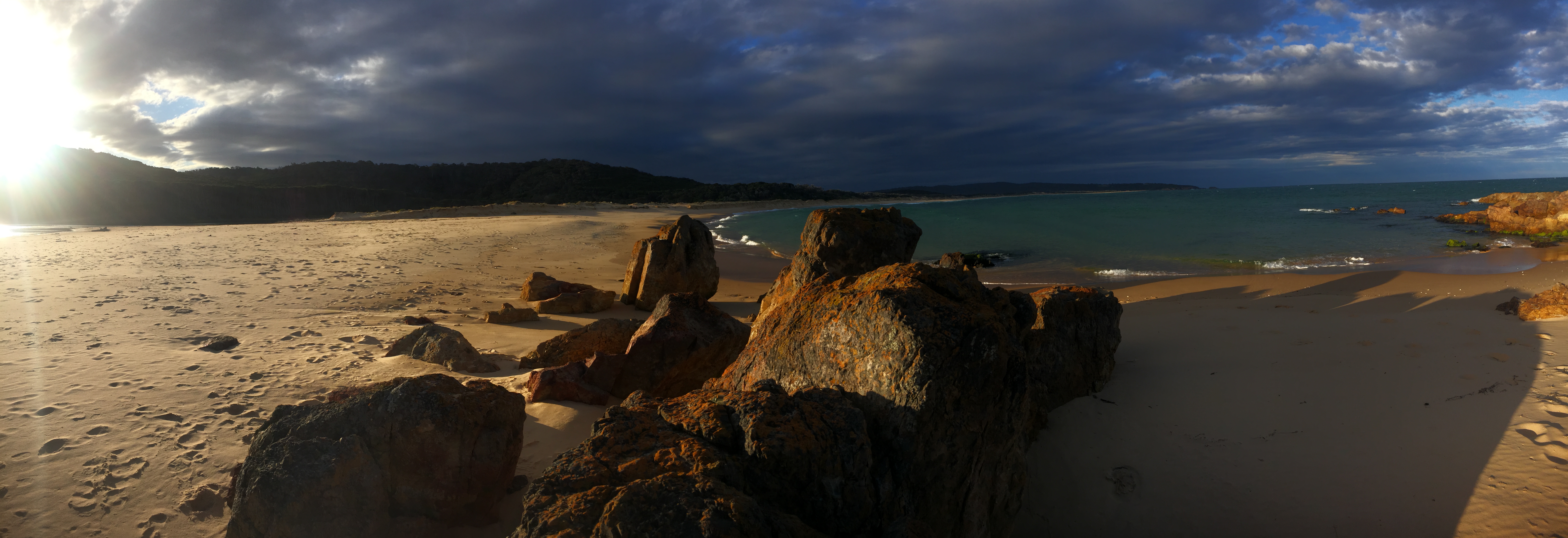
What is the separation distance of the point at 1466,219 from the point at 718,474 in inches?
1566

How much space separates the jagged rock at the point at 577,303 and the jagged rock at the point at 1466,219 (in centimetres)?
3555

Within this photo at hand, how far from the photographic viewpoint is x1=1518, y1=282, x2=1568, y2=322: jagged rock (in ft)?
21.1

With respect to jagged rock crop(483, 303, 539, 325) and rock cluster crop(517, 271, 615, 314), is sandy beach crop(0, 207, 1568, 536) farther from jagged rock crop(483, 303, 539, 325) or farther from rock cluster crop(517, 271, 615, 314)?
rock cluster crop(517, 271, 615, 314)

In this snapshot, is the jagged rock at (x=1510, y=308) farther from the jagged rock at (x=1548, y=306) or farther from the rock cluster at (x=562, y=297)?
the rock cluster at (x=562, y=297)

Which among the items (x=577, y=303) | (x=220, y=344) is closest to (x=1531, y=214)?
(x=577, y=303)

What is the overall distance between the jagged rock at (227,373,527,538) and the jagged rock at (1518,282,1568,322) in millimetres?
9776

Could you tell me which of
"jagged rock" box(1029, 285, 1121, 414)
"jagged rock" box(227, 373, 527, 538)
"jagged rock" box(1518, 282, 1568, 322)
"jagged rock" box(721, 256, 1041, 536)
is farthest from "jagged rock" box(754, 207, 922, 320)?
"jagged rock" box(1518, 282, 1568, 322)

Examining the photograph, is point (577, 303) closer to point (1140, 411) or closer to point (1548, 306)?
point (1140, 411)

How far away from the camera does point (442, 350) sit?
5.86 metres

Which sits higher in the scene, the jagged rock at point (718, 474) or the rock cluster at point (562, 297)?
the jagged rock at point (718, 474)

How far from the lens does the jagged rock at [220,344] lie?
596 cm

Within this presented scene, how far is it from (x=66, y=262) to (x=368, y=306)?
7.64 m

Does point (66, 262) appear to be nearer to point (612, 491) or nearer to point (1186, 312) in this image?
point (612, 491)

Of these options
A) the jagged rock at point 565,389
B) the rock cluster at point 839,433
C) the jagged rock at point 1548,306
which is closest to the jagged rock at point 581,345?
the jagged rock at point 565,389
